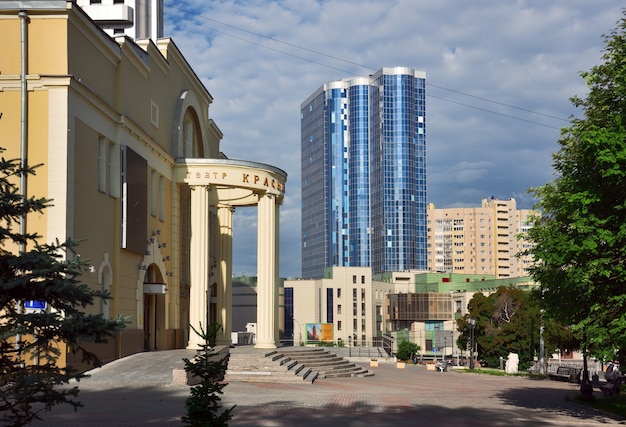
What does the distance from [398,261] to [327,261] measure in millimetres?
18772

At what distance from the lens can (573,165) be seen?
2138 cm

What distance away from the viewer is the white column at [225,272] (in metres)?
45.3

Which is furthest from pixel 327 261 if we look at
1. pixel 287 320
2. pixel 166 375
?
pixel 166 375

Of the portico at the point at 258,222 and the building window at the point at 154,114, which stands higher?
the building window at the point at 154,114

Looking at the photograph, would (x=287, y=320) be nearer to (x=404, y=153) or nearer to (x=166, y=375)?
(x=404, y=153)

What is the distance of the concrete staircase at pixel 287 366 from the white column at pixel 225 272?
7.41 metres

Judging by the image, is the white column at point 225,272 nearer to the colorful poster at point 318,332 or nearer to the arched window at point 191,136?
the arched window at point 191,136

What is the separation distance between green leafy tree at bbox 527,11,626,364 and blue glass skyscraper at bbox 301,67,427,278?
165 meters

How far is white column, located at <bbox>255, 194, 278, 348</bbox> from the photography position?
38812 millimetres

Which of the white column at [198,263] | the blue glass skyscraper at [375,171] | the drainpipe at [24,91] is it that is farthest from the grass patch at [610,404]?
the blue glass skyscraper at [375,171]

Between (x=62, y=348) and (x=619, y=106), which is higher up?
(x=619, y=106)

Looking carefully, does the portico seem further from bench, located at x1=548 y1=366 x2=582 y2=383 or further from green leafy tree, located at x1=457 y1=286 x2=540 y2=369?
green leafy tree, located at x1=457 y1=286 x2=540 y2=369

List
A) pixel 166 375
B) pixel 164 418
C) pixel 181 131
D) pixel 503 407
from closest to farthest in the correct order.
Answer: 1. pixel 164 418
2. pixel 503 407
3. pixel 166 375
4. pixel 181 131

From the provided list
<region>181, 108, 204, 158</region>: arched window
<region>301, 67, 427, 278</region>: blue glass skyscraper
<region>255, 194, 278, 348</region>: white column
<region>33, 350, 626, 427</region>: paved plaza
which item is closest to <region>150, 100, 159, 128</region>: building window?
<region>181, 108, 204, 158</region>: arched window
